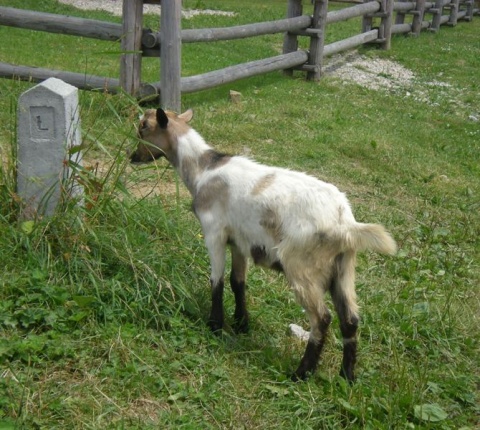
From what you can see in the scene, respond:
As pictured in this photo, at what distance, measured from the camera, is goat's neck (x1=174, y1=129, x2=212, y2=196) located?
17.1ft

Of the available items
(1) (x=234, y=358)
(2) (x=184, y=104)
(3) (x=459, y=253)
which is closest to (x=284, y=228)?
(1) (x=234, y=358)

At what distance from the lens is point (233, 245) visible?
4977mm

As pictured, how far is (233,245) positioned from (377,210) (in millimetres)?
3033

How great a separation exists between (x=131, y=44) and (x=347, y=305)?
5.44m

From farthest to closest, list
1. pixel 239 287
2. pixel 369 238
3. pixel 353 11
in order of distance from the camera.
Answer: pixel 353 11, pixel 239 287, pixel 369 238

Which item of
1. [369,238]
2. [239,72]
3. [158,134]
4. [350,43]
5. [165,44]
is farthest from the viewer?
[350,43]

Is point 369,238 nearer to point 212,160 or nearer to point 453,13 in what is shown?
point 212,160

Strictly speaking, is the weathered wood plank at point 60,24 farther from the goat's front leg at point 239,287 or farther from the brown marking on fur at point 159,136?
the goat's front leg at point 239,287

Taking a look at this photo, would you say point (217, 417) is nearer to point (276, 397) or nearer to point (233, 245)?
point (276, 397)

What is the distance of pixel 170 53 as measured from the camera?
9055mm

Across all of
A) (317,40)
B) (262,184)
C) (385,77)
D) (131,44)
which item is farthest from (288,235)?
(385,77)

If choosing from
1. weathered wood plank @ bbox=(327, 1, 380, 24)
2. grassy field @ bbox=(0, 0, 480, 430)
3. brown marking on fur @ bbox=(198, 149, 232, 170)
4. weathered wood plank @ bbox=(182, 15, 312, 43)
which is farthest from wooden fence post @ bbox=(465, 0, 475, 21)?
brown marking on fur @ bbox=(198, 149, 232, 170)

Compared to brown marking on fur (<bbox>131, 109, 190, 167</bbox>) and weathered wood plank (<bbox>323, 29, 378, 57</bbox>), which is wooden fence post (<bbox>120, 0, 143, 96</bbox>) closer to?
brown marking on fur (<bbox>131, 109, 190, 167</bbox>)

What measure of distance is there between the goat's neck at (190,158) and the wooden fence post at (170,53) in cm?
393
